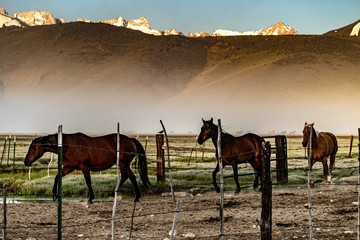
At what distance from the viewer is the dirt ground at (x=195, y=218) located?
10945mm

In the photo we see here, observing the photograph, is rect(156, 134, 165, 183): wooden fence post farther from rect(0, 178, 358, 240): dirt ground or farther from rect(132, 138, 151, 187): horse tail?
rect(0, 178, 358, 240): dirt ground

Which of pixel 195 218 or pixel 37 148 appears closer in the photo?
pixel 195 218

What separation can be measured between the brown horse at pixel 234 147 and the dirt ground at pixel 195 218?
1.21 m

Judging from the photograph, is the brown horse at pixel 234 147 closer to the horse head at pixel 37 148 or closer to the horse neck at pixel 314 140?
the horse neck at pixel 314 140

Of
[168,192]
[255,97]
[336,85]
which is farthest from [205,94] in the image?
[168,192]

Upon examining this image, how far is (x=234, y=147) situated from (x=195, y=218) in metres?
5.19

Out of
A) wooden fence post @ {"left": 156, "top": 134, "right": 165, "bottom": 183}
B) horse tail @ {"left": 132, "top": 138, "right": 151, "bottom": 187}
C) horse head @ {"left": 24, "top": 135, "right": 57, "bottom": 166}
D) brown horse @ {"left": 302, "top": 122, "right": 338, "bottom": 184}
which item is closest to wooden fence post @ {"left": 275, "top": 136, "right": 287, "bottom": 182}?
brown horse @ {"left": 302, "top": 122, "right": 338, "bottom": 184}

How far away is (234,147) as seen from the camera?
1748 centimetres

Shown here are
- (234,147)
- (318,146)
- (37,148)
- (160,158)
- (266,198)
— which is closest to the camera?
(266,198)

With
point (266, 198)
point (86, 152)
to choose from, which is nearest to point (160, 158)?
point (86, 152)

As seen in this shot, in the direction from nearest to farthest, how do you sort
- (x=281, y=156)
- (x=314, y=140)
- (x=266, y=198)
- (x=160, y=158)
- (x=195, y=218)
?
(x=266, y=198)
(x=195, y=218)
(x=314, y=140)
(x=281, y=156)
(x=160, y=158)

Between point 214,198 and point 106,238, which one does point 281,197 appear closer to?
point 214,198

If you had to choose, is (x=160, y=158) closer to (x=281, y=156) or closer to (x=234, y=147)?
(x=234, y=147)

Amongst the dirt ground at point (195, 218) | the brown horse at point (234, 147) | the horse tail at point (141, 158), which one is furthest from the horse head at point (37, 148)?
the brown horse at point (234, 147)
